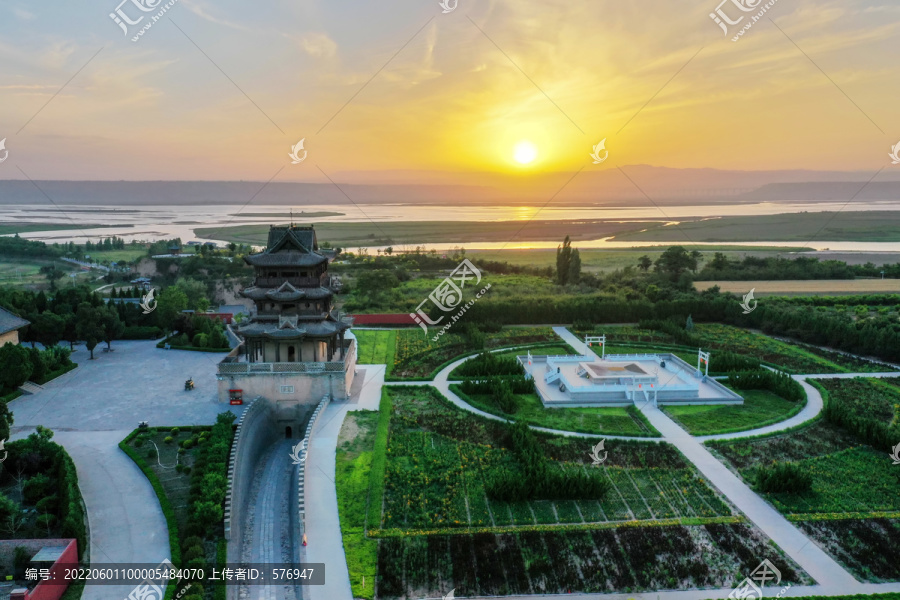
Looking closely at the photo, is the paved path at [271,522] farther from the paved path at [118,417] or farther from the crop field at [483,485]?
the crop field at [483,485]

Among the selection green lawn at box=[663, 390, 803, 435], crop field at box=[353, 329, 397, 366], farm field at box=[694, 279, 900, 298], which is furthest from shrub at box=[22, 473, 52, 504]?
farm field at box=[694, 279, 900, 298]

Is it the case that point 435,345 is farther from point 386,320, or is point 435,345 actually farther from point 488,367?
point 386,320

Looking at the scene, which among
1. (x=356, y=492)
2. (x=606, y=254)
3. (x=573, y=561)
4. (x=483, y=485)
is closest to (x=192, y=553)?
(x=356, y=492)

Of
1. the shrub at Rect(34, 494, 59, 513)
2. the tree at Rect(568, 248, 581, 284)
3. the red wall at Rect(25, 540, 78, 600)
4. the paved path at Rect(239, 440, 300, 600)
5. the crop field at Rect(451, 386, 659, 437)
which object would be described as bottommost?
the paved path at Rect(239, 440, 300, 600)

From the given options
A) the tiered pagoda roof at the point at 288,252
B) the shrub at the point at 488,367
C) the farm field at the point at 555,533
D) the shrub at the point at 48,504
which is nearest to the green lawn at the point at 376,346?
the shrub at the point at 488,367

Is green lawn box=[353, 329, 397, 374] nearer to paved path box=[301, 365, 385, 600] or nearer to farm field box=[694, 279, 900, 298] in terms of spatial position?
paved path box=[301, 365, 385, 600]

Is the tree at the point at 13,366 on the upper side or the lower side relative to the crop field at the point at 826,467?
upper
